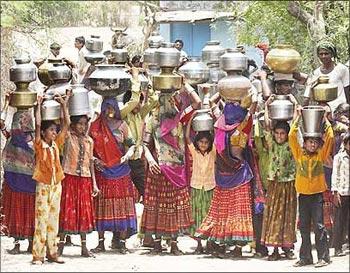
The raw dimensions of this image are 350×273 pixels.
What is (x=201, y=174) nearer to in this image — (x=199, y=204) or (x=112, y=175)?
(x=199, y=204)

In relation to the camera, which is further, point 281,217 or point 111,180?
point 111,180

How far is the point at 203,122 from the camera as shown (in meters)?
8.80

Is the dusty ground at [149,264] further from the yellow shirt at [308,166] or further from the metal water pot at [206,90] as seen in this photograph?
the metal water pot at [206,90]

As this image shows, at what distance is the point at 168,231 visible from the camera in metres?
8.95

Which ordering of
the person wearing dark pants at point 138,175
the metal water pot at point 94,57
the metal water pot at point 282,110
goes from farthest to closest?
the metal water pot at point 94,57 < the person wearing dark pants at point 138,175 < the metal water pot at point 282,110

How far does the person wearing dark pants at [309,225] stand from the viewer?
8.04 metres

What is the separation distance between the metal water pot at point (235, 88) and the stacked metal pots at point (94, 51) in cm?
213

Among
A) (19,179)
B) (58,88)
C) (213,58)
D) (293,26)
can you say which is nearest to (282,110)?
(58,88)

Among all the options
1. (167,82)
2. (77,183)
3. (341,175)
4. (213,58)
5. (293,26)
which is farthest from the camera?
(293,26)

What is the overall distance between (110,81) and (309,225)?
2218mm

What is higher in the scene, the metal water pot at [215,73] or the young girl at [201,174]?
the metal water pot at [215,73]

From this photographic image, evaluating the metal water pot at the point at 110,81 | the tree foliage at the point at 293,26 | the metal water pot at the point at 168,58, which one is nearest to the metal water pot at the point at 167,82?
the metal water pot at the point at 168,58

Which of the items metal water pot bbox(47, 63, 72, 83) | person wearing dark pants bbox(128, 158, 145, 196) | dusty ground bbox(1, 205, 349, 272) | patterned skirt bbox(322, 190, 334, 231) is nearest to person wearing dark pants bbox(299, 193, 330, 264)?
dusty ground bbox(1, 205, 349, 272)

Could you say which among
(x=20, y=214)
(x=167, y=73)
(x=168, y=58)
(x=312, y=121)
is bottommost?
(x=20, y=214)
